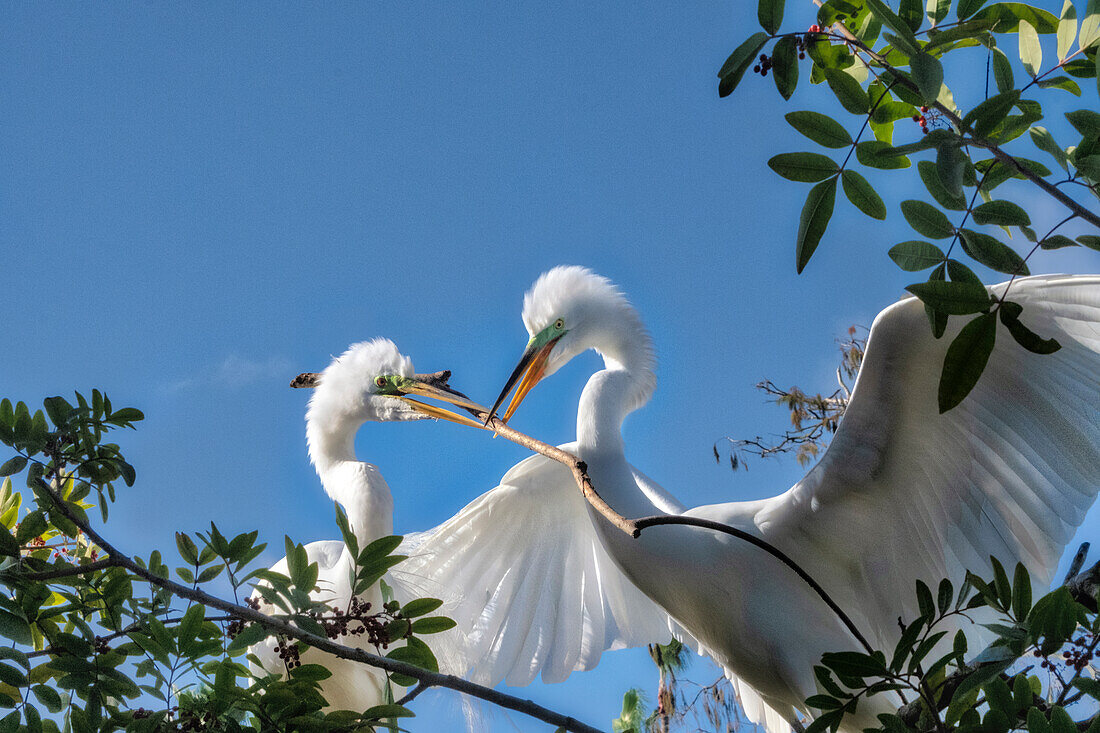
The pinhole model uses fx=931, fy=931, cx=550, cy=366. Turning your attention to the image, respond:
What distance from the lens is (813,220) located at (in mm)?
1323

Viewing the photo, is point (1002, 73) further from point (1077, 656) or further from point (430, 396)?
point (430, 396)

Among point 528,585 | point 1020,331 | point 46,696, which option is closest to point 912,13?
point 1020,331

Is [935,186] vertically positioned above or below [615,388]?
below

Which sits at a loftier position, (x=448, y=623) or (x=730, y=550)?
(x=730, y=550)

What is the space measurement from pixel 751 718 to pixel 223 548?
2273 mm

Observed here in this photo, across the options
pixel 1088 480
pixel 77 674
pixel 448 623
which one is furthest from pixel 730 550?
pixel 77 674

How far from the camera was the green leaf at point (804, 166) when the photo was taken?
1339 mm

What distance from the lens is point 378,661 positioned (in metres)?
1.35

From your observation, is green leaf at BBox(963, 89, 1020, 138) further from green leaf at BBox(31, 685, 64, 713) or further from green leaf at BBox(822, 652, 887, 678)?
green leaf at BBox(31, 685, 64, 713)

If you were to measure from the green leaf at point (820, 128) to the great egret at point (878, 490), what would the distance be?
0.81 m

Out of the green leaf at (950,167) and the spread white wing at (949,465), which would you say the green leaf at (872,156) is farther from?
the spread white wing at (949,465)

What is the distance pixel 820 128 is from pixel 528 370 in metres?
1.81

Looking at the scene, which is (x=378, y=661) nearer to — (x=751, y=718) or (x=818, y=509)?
(x=818, y=509)

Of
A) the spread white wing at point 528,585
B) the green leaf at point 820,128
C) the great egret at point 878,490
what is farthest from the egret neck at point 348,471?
the green leaf at point 820,128
